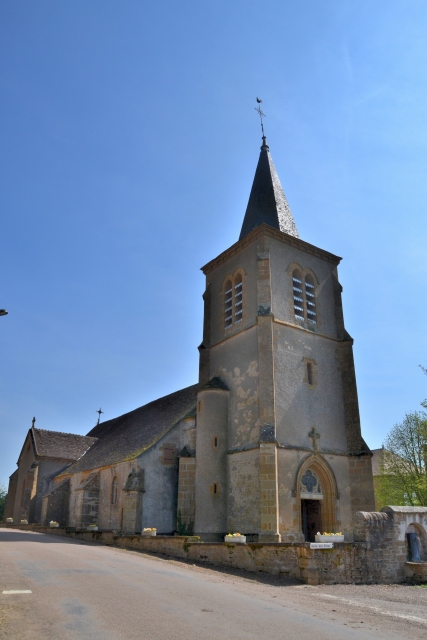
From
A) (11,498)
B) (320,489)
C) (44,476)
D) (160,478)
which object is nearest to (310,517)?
(320,489)

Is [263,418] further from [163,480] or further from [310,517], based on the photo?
[163,480]

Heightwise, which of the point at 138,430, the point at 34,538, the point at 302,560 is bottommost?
the point at 34,538

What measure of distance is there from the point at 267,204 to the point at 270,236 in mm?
3132

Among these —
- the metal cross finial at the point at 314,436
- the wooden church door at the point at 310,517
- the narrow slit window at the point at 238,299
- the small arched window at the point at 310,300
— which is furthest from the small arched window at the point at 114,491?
the small arched window at the point at 310,300

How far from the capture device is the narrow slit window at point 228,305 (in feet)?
78.4

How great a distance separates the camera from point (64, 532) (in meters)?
27.7

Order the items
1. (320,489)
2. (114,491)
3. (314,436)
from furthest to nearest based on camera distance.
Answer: (114,491) → (314,436) → (320,489)

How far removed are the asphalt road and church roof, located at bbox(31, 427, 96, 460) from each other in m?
26.5

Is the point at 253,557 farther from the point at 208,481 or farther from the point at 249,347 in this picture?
the point at 249,347

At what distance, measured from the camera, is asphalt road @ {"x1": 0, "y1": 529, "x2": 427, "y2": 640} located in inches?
264

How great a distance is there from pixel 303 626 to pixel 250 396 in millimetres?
13514

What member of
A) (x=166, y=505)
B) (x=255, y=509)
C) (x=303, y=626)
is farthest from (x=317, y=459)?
(x=303, y=626)

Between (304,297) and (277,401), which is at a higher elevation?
(304,297)

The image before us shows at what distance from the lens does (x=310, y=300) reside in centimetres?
2356
